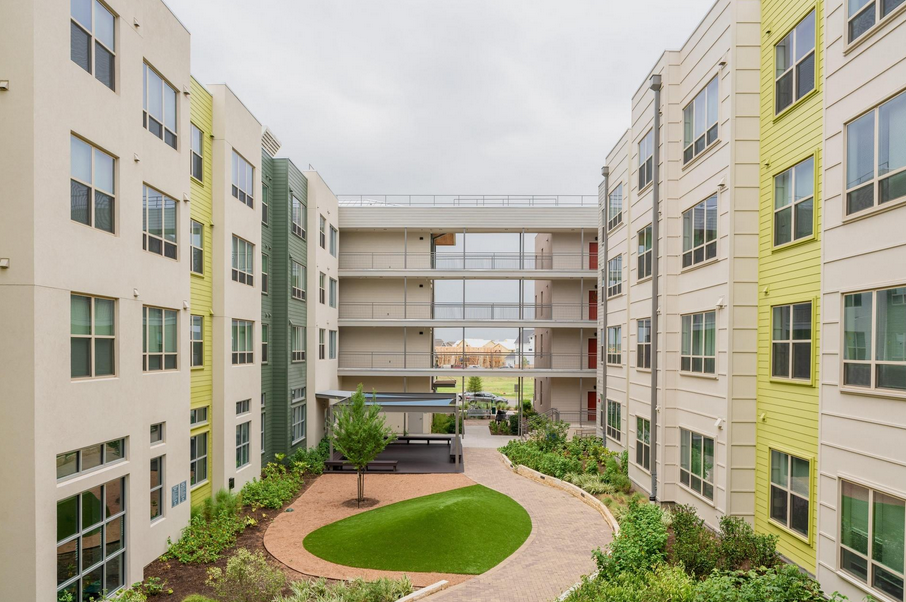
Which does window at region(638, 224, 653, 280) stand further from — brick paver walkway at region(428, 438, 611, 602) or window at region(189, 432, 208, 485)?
window at region(189, 432, 208, 485)

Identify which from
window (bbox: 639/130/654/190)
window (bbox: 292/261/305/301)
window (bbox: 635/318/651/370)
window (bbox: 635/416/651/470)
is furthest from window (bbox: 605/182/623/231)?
window (bbox: 292/261/305/301)

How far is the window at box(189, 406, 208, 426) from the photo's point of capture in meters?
16.4

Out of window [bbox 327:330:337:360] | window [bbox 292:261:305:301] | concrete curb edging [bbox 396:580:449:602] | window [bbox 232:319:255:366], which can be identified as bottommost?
concrete curb edging [bbox 396:580:449:602]

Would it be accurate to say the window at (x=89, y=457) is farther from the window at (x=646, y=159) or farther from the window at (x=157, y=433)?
the window at (x=646, y=159)

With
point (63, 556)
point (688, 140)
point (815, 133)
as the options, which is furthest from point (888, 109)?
point (63, 556)

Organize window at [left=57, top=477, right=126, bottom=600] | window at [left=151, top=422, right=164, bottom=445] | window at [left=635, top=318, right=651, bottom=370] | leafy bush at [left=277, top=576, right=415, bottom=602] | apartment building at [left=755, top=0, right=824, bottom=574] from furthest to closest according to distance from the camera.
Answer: window at [left=635, top=318, right=651, bottom=370] < window at [left=151, top=422, right=164, bottom=445] < leafy bush at [left=277, top=576, right=415, bottom=602] < apartment building at [left=755, top=0, right=824, bottom=574] < window at [left=57, top=477, right=126, bottom=600]

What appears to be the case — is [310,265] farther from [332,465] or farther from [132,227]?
[132,227]

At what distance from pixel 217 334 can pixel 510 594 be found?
1126cm

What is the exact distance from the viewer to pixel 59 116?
32.1 ft

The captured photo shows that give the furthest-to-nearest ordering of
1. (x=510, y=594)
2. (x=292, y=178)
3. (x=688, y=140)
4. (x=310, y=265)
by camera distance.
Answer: (x=310, y=265) < (x=292, y=178) < (x=688, y=140) < (x=510, y=594)

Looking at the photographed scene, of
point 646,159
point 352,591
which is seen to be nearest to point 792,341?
point 646,159

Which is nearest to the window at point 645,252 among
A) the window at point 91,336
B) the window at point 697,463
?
the window at point 697,463

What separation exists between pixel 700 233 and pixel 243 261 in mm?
14525

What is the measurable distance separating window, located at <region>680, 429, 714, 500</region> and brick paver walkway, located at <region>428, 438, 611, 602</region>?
2701 millimetres
